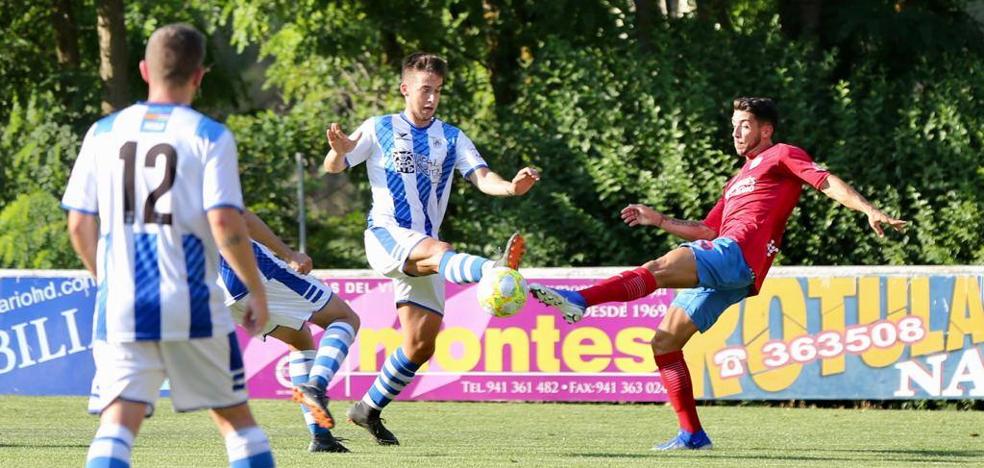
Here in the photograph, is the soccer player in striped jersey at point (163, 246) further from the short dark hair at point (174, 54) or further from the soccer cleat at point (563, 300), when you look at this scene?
the soccer cleat at point (563, 300)

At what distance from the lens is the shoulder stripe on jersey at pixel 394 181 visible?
26.9 ft

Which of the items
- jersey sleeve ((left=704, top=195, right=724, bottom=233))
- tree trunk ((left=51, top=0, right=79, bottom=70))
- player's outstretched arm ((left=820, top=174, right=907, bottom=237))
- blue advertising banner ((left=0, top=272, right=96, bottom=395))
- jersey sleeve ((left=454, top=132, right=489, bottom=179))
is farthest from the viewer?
tree trunk ((left=51, top=0, right=79, bottom=70))

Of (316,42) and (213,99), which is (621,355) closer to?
(316,42)

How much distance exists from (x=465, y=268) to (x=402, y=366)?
136 cm

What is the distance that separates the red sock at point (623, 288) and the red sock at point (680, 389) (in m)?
0.77

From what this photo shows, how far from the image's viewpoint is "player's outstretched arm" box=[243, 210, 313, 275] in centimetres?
697

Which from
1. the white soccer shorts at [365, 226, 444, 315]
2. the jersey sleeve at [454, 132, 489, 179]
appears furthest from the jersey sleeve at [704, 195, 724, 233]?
the white soccer shorts at [365, 226, 444, 315]

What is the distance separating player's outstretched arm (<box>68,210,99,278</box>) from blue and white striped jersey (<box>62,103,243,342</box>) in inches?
3.6

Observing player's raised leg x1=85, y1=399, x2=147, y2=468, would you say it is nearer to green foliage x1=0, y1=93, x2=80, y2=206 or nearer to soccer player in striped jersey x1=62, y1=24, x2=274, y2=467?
soccer player in striped jersey x1=62, y1=24, x2=274, y2=467

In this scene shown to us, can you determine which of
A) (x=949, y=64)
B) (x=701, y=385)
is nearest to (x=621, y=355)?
(x=701, y=385)

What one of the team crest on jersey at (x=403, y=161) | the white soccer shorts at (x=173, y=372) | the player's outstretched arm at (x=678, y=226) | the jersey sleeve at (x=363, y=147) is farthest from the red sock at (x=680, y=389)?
the white soccer shorts at (x=173, y=372)

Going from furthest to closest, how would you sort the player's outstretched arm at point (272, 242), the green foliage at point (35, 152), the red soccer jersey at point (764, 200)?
the green foliage at point (35, 152) < the red soccer jersey at point (764, 200) < the player's outstretched arm at point (272, 242)

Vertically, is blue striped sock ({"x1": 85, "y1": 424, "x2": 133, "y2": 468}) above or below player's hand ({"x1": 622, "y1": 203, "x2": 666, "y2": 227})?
below

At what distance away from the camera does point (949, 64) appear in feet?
47.5
